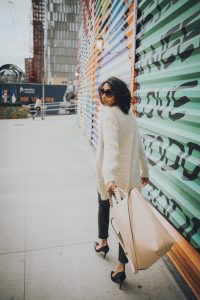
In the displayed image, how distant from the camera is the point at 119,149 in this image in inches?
84.4

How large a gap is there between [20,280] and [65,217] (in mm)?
1241

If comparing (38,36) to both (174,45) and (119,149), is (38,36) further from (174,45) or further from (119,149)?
(119,149)

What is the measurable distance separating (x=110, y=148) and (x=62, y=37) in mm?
73387

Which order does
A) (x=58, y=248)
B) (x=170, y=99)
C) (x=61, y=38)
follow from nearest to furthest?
(x=170, y=99), (x=58, y=248), (x=61, y=38)

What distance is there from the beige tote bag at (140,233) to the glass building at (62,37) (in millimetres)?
67207

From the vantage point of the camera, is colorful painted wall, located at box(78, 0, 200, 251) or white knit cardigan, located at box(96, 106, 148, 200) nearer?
white knit cardigan, located at box(96, 106, 148, 200)

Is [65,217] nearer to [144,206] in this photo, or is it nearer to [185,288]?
[185,288]

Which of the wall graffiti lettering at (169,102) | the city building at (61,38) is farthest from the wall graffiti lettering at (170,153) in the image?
the city building at (61,38)

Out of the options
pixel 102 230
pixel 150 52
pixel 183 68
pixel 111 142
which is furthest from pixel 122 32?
pixel 102 230

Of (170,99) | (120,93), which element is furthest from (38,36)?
(120,93)

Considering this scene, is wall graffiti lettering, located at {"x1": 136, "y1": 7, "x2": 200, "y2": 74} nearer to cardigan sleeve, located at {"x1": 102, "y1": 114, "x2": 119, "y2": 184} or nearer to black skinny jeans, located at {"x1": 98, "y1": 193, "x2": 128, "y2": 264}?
cardigan sleeve, located at {"x1": 102, "y1": 114, "x2": 119, "y2": 184}

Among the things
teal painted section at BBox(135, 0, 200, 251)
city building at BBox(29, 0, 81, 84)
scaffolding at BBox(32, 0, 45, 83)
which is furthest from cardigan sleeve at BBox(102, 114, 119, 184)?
city building at BBox(29, 0, 81, 84)

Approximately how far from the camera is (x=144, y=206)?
1.70 meters

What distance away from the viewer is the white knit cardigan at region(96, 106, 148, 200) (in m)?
1.92
